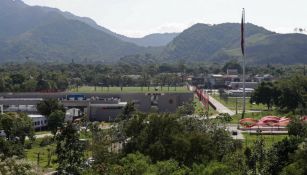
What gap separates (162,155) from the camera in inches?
1467

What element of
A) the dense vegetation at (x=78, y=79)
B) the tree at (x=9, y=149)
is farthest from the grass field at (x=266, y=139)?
the dense vegetation at (x=78, y=79)

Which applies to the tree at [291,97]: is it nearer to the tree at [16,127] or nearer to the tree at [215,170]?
the tree at [16,127]

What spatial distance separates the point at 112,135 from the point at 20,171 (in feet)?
60.1

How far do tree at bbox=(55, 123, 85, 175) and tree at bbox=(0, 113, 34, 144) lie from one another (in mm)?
12902


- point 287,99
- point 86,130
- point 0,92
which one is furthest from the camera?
point 0,92

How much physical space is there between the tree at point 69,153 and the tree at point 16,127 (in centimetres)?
1290

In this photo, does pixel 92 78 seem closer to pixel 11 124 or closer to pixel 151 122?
pixel 11 124

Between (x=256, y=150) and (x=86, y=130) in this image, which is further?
(x=86, y=130)

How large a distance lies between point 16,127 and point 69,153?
17.4 metres

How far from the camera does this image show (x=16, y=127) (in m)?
52.3

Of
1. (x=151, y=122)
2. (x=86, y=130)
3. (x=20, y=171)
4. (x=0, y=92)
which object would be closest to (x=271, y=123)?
(x=86, y=130)

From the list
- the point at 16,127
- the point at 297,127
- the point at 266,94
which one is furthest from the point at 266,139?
the point at 266,94

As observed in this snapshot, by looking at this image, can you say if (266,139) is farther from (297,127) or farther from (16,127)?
(16,127)

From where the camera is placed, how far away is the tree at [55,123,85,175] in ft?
115
